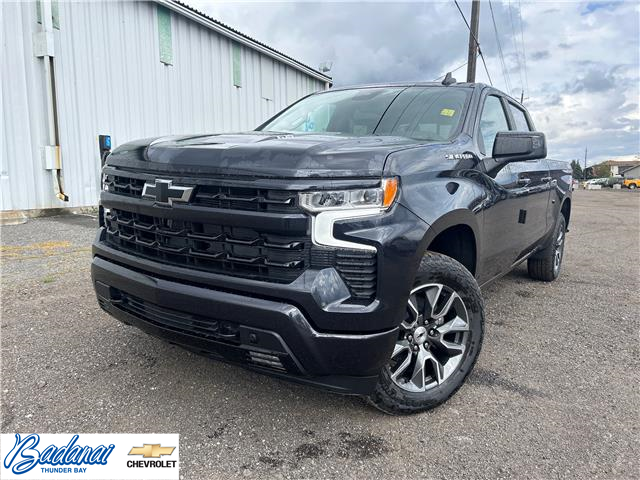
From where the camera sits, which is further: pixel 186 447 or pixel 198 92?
pixel 198 92

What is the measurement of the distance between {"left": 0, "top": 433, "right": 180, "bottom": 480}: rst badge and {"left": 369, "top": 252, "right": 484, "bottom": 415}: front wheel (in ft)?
3.20

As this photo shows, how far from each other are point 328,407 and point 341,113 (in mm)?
2066

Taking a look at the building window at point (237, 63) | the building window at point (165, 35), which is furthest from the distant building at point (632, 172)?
the building window at point (165, 35)

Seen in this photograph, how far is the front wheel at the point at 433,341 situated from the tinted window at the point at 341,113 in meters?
1.17

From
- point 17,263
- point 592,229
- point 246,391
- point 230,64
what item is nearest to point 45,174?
point 17,263

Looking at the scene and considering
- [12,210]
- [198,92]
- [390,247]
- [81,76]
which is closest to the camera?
[390,247]

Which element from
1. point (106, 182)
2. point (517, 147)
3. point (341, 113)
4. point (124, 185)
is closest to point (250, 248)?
point (124, 185)

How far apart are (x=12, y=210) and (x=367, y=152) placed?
8.17 metres

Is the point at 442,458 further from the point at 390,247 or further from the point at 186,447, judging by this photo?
the point at 186,447

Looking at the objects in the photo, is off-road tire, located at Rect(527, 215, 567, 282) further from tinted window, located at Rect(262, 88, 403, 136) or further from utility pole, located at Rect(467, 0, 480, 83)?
utility pole, located at Rect(467, 0, 480, 83)

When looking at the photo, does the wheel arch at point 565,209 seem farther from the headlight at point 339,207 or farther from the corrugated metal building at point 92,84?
the corrugated metal building at point 92,84

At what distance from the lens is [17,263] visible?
17.0 ft

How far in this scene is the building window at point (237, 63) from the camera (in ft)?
40.9

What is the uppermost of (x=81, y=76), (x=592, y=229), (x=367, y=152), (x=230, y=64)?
(x=230, y=64)
